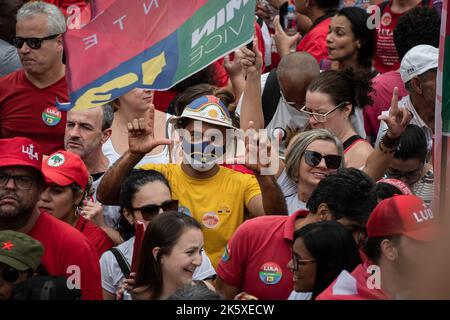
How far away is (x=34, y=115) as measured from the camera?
7.72m

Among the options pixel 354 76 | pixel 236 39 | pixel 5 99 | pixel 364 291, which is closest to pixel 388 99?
pixel 354 76

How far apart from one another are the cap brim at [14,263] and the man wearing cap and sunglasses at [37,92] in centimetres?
273

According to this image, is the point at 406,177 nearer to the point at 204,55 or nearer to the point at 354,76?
the point at 354,76

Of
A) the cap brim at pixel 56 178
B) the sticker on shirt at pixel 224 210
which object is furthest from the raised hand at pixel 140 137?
the sticker on shirt at pixel 224 210

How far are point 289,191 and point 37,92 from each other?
2.15 m

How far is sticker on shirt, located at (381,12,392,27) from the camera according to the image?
854 cm

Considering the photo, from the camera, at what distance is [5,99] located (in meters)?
7.77

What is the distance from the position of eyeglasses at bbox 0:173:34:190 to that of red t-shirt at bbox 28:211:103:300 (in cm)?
22

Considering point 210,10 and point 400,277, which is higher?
point 210,10

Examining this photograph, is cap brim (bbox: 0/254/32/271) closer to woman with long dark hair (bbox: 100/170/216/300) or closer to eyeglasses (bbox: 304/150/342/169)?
woman with long dark hair (bbox: 100/170/216/300)

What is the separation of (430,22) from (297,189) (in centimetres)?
190

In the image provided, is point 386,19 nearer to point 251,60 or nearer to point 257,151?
point 251,60

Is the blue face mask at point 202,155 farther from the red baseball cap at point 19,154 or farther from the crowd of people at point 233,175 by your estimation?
the red baseball cap at point 19,154

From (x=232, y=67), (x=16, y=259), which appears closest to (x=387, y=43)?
(x=232, y=67)
